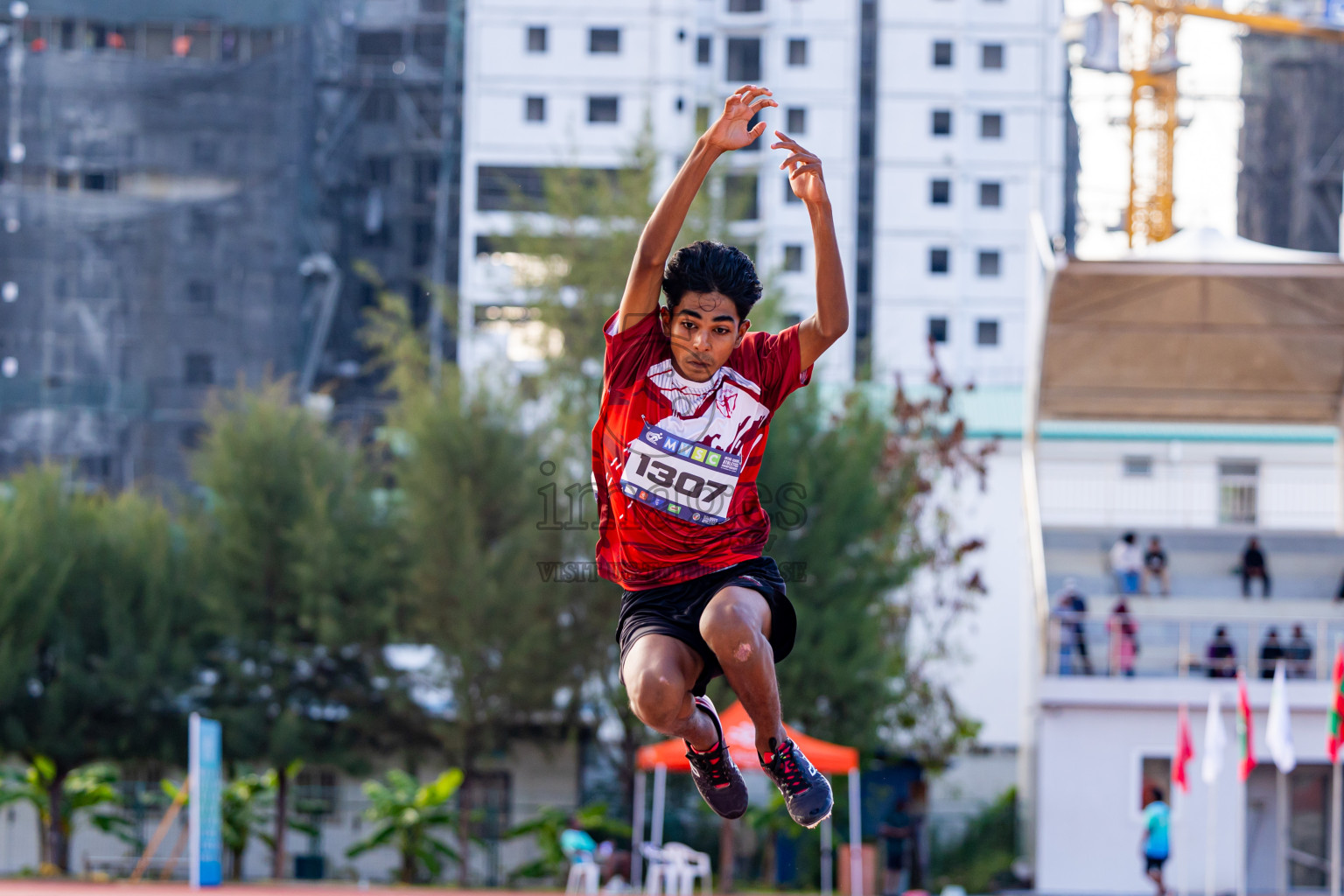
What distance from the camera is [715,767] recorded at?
5.86 m

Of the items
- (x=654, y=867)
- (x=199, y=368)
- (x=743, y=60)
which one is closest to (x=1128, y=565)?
(x=654, y=867)

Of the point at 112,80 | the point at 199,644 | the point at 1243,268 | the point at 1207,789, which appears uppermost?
the point at 112,80

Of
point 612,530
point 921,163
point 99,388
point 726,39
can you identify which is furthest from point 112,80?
point 612,530

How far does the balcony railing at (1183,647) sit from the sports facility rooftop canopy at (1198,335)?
3210 millimetres

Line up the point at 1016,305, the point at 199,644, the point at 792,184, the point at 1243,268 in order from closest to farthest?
the point at 792,184 → the point at 1243,268 → the point at 199,644 → the point at 1016,305

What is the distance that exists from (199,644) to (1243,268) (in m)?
17.3

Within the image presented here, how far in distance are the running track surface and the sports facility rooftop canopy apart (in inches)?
441

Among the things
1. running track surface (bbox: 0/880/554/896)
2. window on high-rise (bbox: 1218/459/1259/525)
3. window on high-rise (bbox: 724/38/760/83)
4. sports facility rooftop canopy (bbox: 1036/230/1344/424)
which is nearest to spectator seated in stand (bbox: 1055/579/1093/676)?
sports facility rooftop canopy (bbox: 1036/230/1344/424)

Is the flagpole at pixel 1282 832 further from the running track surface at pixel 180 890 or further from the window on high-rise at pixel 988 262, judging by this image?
the window on high-rise at pixel 988 262

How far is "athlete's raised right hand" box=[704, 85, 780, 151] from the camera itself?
5.28m

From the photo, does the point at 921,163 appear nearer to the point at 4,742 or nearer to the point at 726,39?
the point at 726,39

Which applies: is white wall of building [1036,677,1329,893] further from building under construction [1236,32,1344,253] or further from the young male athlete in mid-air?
building under construction [1236,32,1344,253]

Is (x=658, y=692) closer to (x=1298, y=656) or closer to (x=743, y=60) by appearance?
(x=1298, y=656)

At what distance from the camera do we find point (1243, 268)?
22250mm
